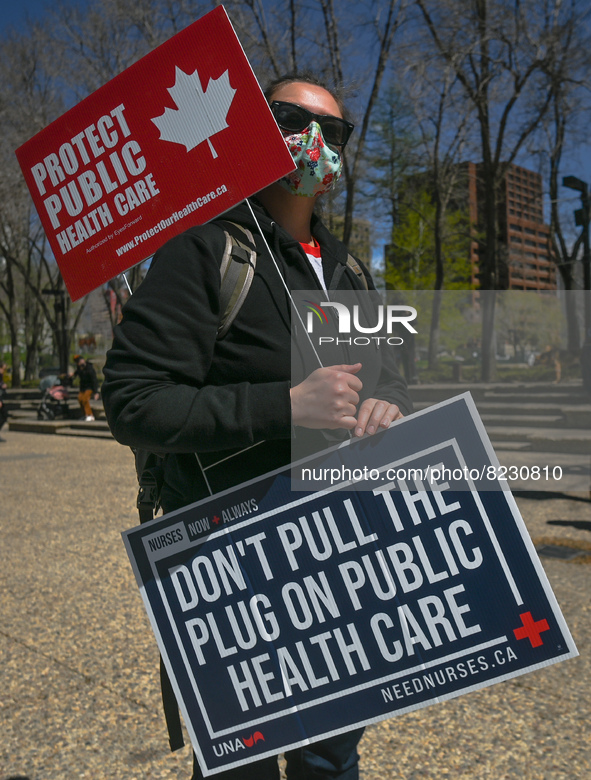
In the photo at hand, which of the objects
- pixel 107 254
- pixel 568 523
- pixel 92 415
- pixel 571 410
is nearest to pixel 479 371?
pixel 571 410

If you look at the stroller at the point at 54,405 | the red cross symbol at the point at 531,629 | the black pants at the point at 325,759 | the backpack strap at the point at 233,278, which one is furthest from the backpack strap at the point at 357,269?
the stroller at the point at 54,405

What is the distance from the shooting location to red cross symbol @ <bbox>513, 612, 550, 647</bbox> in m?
1.35

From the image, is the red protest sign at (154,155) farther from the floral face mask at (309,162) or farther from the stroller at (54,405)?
the stroller at (54,405)

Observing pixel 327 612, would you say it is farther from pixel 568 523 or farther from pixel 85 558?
pixel 568 523

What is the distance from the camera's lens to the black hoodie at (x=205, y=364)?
1.33 meters

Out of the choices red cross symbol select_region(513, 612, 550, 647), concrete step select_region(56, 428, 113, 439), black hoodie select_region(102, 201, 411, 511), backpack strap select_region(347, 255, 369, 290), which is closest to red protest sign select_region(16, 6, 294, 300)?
black hoodie select_region(102, 201, 411, 511)

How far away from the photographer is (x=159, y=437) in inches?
52.4

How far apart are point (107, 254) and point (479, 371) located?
9230mm

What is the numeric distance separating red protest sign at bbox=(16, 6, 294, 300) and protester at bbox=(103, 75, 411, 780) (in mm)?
68

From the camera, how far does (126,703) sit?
11.0 ft

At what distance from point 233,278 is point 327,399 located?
334 millimetres

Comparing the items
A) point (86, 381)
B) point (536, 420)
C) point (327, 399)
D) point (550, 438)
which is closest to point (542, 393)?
point (536, 420)

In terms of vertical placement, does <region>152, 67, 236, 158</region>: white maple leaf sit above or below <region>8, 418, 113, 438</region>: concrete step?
below

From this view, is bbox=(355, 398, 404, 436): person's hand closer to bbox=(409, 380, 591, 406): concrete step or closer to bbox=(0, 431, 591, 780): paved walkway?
bbox=(0, 431, 591, 780): paved walkway
